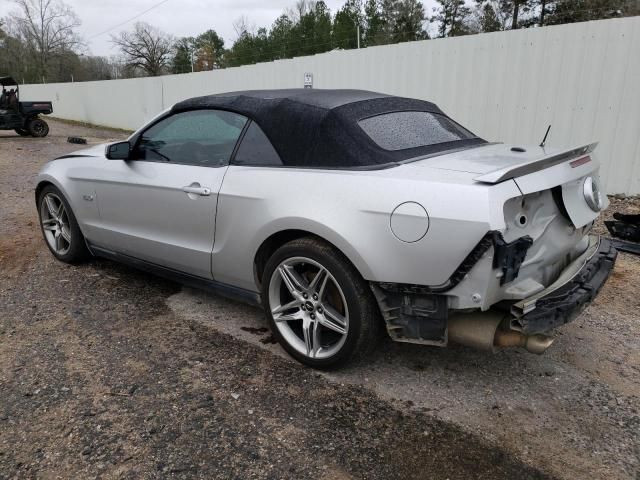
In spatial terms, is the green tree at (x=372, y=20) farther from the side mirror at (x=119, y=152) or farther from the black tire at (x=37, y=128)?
the side mirror at (x=119, y=152)

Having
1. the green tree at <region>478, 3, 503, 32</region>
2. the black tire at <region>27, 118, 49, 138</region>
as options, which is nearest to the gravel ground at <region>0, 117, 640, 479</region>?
the black tire at <region>27, 118, 49, 138</region>

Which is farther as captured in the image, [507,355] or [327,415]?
[507,355]

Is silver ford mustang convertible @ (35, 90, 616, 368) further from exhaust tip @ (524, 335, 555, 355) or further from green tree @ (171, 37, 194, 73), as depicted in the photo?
green tree @ (171, 37, 194, 73)

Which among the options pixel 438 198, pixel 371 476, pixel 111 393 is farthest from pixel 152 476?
pixel 438 198

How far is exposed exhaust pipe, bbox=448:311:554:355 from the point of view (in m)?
2.51

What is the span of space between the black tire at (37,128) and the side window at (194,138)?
1569cm

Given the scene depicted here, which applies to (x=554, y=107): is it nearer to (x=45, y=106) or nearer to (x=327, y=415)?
(x=327, y=415)

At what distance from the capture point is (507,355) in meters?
3.18

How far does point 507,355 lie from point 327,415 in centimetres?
131

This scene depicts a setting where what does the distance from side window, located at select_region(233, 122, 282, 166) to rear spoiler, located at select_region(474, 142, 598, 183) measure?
125 centimetres

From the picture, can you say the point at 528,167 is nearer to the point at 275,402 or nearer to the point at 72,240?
the point at 275,402

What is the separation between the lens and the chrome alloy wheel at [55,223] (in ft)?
15.2

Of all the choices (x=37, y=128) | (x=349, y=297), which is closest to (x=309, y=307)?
(x=349, y=297)

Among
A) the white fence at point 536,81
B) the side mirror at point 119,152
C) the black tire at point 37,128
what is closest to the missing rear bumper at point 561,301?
the side mirror at point 119,152
